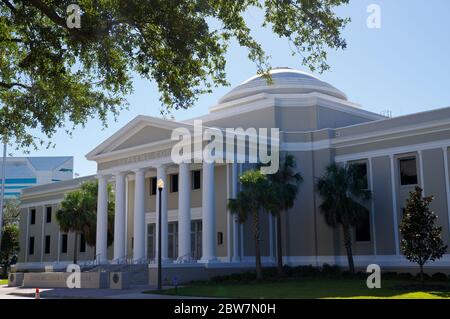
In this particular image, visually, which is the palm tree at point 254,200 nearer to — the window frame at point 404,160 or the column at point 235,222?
the column at point 235,222

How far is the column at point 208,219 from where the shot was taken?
33969 millimetres

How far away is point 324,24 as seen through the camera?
14.3 m

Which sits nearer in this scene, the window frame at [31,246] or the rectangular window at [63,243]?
the rectangular window at [63,243]

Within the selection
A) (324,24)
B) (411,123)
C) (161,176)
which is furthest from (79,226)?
(324,24)

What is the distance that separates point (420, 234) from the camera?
86.0ft

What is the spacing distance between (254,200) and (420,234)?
853 cm

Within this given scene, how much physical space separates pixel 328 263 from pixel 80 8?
24.5 metres

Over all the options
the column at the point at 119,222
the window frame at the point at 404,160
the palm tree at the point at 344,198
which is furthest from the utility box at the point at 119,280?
the window frame at the point at 404,160

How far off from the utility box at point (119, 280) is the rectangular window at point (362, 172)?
13.7m

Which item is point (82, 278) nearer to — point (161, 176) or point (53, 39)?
point (161, 176)

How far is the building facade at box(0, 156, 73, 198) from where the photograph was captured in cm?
14525

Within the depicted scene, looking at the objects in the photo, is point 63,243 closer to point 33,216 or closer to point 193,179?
point 33,216

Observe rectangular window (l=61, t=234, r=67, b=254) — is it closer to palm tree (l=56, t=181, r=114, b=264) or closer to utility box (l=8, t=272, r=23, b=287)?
palm tree (l=56, t=181, r=114, b=264)
